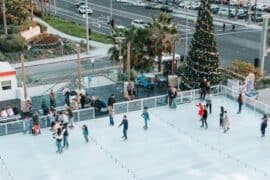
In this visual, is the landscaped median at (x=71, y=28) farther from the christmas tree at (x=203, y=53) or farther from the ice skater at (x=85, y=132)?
the ice skater at (x=85, y=132)

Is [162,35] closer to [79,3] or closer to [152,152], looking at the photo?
[152,152]

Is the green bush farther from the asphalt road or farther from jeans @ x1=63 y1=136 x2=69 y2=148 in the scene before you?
jeans @ x1=63 y1=136 x2=69 y2=148

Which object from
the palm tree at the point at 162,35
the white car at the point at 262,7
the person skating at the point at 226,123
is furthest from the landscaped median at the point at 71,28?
the white car at the point at 262,7

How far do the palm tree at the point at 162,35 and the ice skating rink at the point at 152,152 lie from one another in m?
10.2

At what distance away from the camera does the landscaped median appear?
59.1 metres

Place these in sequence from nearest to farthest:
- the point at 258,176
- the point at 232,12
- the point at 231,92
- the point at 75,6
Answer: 1. the point at 258,176
2. the point at 231,92
3. the point at 232,12
4. the point at 75,6

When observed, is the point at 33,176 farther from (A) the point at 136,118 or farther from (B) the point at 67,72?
(B) the point at 67,72

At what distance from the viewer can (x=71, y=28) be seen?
63.5 meters

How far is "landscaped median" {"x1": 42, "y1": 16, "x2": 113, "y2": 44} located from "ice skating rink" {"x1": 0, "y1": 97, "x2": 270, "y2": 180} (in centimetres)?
2936

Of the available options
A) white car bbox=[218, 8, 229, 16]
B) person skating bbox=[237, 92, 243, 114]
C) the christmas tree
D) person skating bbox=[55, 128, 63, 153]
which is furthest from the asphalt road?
person skating bbox=[55, 128, 63, 153]

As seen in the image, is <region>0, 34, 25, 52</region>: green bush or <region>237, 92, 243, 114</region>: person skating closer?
<region>237, 92, 243, 114</region>: person skating

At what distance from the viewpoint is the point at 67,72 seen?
4562cm

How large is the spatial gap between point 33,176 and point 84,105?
8.84m

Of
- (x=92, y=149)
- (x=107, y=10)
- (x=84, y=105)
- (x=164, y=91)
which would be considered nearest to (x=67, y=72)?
(x=164, y=91)
